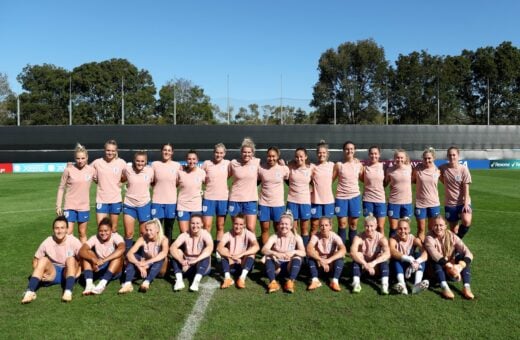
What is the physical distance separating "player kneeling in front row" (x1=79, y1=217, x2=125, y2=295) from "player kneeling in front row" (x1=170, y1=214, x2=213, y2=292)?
0.67m

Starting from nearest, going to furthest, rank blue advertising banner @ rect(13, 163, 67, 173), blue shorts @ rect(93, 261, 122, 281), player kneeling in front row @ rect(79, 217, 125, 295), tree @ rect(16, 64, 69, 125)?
player kneeling in front row @ rect(79, 217, 125, 295), blue shorts @ rect(93, 261, 122, 281), blue advertising banner @ rect(13, 163, 67, 173), tree @ rect(16, 64, 69, 125)

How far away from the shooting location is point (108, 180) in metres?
5.82

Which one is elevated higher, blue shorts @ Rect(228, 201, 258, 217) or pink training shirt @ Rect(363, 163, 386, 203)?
pink training shirt @ Rect(363, 163, 386, 203)

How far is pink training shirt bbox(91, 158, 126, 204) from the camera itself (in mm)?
5812

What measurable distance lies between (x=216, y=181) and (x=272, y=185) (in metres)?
0.84

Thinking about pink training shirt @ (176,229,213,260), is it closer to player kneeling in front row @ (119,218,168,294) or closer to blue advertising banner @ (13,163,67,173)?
player kneeling in front row @ (119,218,168,294)

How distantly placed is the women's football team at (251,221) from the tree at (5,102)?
43878 millimetres

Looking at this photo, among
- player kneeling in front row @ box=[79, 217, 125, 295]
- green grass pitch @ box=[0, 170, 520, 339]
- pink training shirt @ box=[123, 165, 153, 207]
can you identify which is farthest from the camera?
pink training shirt @ box=[123, 165, 153, 207]

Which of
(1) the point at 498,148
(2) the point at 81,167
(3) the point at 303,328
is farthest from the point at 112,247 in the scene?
(1) the point at 498,148

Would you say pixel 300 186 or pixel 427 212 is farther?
pixel 427 212

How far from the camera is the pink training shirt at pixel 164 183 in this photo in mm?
5797

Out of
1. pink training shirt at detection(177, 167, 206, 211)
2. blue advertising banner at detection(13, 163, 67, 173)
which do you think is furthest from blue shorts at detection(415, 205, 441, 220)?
blue advertising banner at detection(13, 163, 67, 173)

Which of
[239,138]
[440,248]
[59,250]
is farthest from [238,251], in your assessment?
[239,138]

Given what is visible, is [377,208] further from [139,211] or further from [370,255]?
[139,211]
